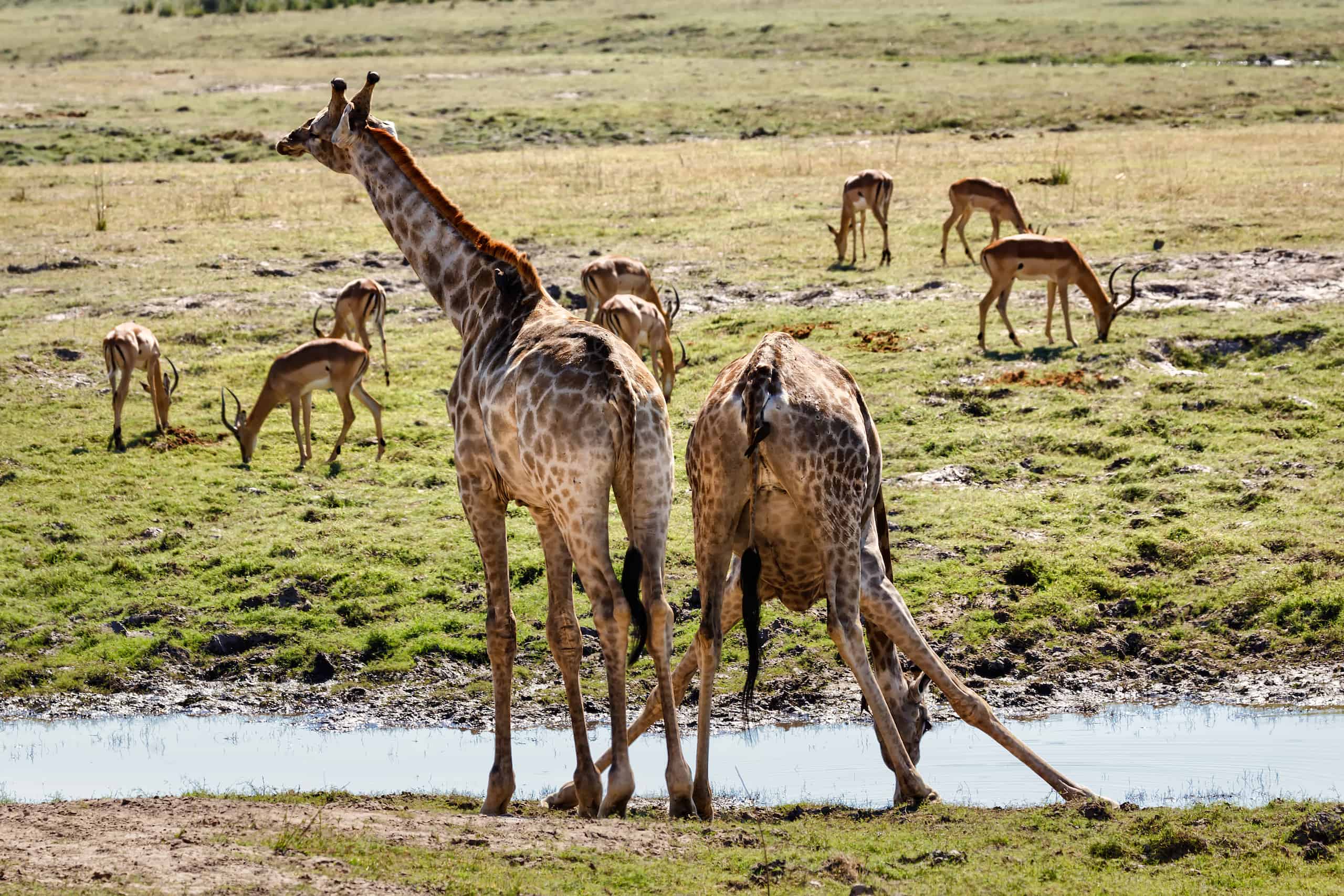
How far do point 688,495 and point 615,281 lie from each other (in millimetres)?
6145

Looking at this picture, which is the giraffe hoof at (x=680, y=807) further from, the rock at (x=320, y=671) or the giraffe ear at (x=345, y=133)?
the rock at (x=320, y=671)

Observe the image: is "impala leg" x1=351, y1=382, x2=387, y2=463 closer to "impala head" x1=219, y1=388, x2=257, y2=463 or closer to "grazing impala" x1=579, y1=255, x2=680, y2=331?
"impala head" x1=219, y1=388, x2=257, y2=463

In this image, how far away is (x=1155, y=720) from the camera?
33.7ft

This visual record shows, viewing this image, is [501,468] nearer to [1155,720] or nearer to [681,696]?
[681,696]

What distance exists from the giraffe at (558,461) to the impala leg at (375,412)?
6.89m

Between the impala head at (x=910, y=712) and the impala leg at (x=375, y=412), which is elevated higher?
the impala leg at (x=375, y=412)

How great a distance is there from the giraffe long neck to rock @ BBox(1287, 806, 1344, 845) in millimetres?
4671

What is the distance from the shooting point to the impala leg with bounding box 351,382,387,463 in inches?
624

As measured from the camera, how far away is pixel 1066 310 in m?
19.0

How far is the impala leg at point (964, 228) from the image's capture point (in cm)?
2372

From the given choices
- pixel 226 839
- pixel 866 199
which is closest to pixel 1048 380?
pixel 866 199

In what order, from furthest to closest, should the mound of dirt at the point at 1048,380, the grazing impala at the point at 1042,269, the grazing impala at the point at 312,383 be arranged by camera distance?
the grazing impala at the point at 1042,269 → the mound of dirt at the point at 1048,380 → the grazing impala at the point at 312,383

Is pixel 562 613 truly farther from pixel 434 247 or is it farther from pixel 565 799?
pixel 434 247

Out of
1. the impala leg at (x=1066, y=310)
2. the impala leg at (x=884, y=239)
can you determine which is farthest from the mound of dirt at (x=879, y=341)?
the impala leg at (x=884, y=239)
